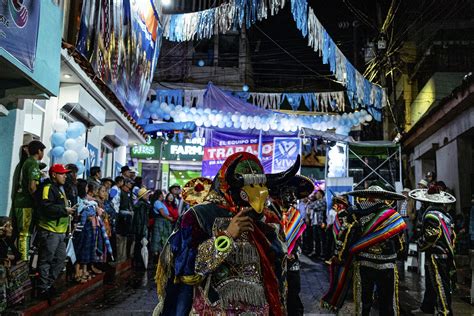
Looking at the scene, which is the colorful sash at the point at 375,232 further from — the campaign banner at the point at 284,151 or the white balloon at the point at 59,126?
the campaign banner at the point at 284,151

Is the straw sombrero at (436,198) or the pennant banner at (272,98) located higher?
the pennant banner at (272,98)

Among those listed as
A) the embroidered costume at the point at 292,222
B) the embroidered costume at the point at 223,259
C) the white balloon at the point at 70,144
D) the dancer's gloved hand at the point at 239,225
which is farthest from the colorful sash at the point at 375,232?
the white balloon at the point at 70,144

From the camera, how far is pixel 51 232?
6.82 metres

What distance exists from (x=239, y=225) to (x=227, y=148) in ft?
52.4

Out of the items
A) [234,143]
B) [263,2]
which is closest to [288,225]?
[263,2]

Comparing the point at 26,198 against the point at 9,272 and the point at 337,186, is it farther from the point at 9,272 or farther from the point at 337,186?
the point at 337,186

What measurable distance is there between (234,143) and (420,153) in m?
7.52

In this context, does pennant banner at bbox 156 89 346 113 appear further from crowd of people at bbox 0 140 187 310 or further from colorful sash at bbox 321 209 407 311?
colorful sash at bbox 321 209 407 311

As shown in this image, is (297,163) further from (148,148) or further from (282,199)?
(148,148)

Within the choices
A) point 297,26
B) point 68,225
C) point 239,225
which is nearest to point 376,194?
point 239,225

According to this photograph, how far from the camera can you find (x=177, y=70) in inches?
1077

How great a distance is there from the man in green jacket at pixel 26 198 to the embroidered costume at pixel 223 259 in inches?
178

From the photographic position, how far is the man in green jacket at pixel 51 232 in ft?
21.9

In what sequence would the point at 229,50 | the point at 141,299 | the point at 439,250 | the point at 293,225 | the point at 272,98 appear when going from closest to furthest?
the point at 293,225
the point at 439,250
the point at 141,299
the point at 272,98
the point at 229,50
